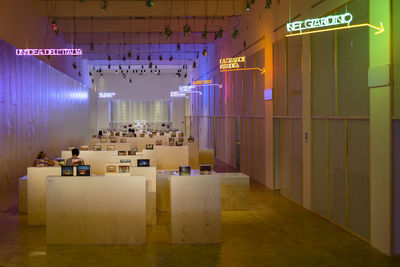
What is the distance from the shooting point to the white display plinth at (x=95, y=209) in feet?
21.8

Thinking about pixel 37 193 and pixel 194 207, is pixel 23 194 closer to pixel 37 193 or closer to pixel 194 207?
pixel 37 193

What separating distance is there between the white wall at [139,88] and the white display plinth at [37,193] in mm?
30099

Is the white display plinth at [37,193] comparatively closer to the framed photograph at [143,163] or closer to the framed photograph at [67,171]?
the framed photograph at [67,171]

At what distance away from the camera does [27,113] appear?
13.7 m

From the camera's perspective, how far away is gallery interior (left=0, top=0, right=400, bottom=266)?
6.38 metres

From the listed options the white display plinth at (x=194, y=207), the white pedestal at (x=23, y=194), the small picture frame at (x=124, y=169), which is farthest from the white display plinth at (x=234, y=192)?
the white pedestal at (x=23, y=194)

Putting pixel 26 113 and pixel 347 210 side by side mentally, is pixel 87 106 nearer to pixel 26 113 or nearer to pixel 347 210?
pixel 26 113

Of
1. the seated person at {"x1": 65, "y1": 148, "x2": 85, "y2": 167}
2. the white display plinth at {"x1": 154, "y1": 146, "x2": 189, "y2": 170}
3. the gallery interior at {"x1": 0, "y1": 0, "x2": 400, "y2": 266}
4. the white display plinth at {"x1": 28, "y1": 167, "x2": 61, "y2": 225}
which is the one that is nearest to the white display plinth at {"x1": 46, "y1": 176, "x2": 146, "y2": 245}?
the gallery interior at {"x1": 0, "y1": 0, "x2": 400, "y2": 266}

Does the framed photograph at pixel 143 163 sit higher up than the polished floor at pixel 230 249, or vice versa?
the framed photograph at pixel 143 163

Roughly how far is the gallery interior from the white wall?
21.4 meters

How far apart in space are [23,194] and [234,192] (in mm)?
4253

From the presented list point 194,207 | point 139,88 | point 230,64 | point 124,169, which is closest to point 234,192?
point 194,207

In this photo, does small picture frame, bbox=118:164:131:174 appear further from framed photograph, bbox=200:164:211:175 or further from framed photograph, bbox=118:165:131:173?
framed photograph, bbox=200:164:211:175

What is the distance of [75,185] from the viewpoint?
6656mm
